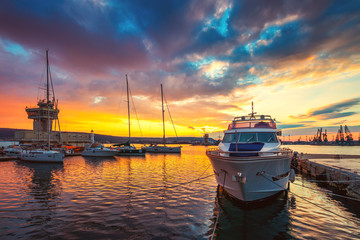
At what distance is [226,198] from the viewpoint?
12.5 meters

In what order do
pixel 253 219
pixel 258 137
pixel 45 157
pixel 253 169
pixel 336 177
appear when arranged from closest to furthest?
pixel 253 219
pixel 253 169
pixel 258 137
pixel 336 177
pixel 45 157

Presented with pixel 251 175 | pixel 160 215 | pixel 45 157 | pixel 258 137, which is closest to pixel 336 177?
pixel 258 137

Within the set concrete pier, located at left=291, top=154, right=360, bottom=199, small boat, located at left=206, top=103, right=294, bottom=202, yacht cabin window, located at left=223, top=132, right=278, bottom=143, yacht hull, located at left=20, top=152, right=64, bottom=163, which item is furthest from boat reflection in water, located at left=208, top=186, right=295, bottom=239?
yacht hull, located at left=20, top=152, right=64, bottom=163

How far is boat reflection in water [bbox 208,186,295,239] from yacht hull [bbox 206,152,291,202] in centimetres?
63

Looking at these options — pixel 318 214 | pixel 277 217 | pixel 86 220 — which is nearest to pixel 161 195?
pixel 86 220

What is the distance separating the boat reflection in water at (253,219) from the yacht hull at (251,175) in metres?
0.63

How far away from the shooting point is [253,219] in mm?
9289

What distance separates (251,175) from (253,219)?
214 centimetres

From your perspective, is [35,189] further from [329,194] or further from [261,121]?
[329,194]

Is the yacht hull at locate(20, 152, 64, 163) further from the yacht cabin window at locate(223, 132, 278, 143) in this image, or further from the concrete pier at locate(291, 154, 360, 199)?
the concrete pier at locate(291, 154, 360, 199)

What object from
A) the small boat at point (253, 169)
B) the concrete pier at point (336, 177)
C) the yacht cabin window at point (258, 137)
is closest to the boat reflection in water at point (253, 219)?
the small boat at point (253, 169)

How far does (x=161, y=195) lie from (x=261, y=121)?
989 cm

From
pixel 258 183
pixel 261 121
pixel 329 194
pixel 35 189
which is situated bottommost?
pixel 329 194

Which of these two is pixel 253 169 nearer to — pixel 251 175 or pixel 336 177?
pixel 251 175
